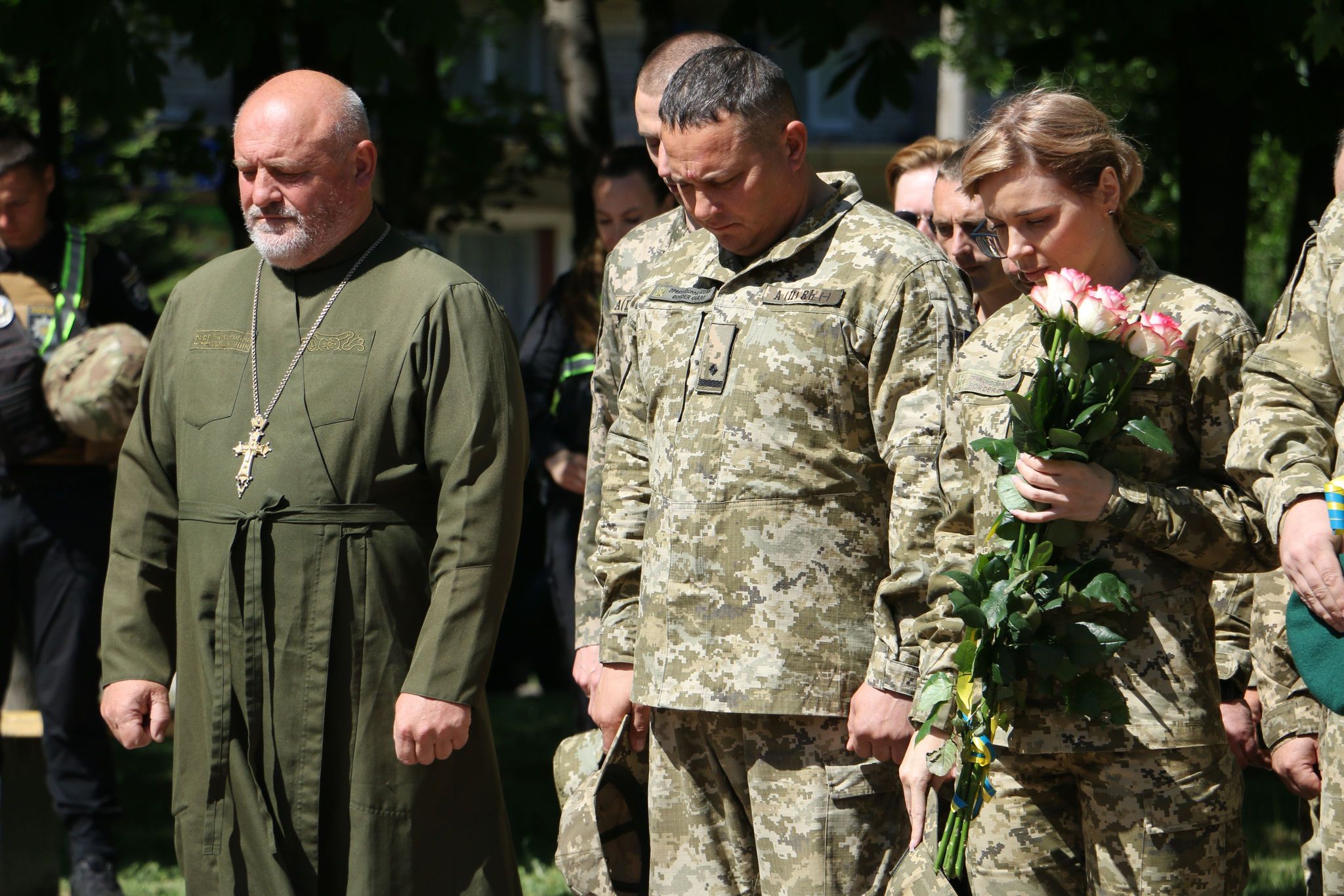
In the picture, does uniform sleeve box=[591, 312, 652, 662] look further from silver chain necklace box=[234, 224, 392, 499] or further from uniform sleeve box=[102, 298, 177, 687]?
uniform sleeve box=[102, 298, 177, 687]

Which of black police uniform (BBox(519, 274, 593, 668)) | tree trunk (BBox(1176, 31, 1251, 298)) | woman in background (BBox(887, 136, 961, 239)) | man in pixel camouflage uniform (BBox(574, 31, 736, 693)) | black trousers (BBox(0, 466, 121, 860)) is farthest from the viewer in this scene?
tree trunk (BBox(1176, 31, 1251, 298))

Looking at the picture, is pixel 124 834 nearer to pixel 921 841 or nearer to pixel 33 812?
pixel 33 812

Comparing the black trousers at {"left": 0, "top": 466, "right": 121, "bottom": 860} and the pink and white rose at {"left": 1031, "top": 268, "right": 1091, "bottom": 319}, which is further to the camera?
the black trousers at {"left": 0, "top": 466, "right": 121, "bottom": 860}

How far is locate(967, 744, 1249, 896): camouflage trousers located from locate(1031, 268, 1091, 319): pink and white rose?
81 cm

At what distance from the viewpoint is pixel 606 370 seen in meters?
4.16

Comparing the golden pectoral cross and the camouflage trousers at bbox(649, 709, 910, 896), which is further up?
the golden pectoral cross

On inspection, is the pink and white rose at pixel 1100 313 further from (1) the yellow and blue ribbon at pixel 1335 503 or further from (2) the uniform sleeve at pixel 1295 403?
(1) the yellow and blue ribbon at pixel 1335 503

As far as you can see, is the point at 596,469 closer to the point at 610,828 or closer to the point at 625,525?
the point at 625,525

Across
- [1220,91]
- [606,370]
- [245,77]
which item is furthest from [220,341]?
[1220,91]

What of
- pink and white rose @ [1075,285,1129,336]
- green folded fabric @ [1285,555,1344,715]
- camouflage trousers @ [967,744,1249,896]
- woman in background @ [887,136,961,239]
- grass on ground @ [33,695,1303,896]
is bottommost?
grass on ground @ [33,695,1303,896]

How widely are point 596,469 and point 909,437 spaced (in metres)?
1.01

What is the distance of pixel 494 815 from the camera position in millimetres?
3912

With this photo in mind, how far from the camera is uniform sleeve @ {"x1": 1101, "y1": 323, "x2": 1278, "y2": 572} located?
10.0 ft

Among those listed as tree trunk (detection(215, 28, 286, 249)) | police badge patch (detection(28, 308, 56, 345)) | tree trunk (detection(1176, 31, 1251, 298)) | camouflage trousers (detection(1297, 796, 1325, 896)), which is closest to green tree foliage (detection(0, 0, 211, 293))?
tree trunk (detection(215, 28, 286, 249))
